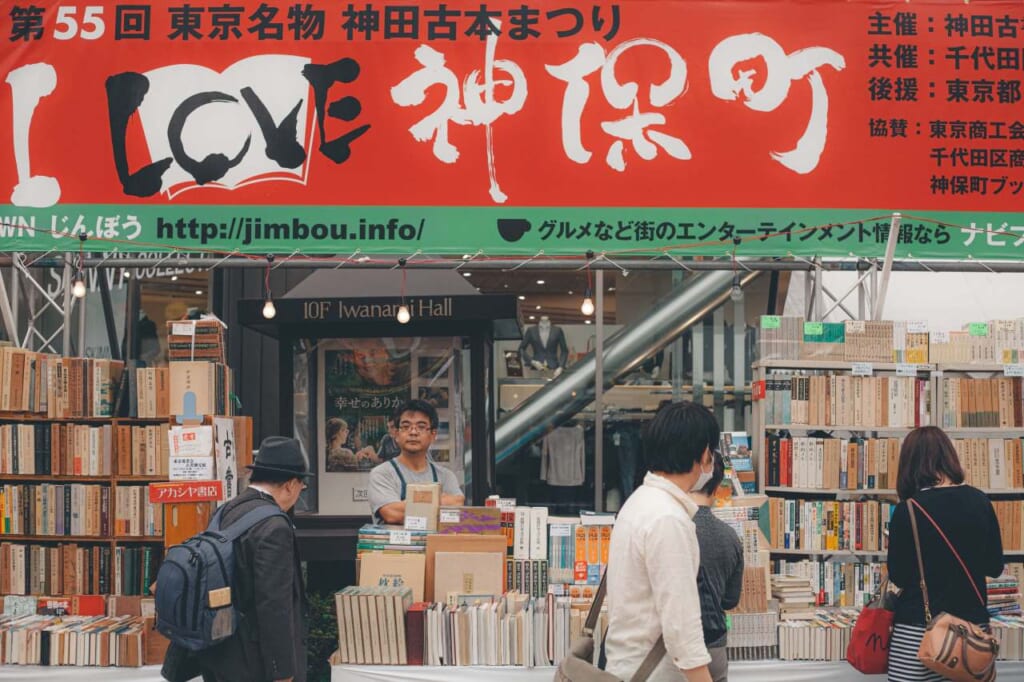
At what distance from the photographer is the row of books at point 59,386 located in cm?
666

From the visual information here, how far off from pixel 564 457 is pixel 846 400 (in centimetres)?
398

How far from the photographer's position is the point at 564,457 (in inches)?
411

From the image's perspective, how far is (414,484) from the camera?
6316mm

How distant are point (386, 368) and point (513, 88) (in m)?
3.30

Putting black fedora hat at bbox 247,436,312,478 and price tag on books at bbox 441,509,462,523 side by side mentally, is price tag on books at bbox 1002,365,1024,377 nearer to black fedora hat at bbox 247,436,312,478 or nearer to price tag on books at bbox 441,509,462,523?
price tag on books at bbox 441,509,462,523

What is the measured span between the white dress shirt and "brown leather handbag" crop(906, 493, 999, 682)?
2.06m

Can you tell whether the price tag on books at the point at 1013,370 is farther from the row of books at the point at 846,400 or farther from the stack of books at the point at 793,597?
the stack of books at the point at 793,597

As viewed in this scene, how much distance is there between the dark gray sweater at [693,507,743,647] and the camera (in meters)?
4.01

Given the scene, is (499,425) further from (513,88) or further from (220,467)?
(513,88)

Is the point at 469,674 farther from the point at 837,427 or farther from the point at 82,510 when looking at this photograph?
the point at 837,427

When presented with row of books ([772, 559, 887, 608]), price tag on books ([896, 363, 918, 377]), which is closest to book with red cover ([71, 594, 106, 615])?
row of books ([772, 559, 887, 608])

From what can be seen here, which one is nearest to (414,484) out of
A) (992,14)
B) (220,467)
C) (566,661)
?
(220,467)

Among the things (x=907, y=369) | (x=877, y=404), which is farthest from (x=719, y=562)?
(x=907, y=369)

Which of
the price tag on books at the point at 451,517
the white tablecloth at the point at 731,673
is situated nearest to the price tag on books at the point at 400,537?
the price tag on books at the point at 451,517
